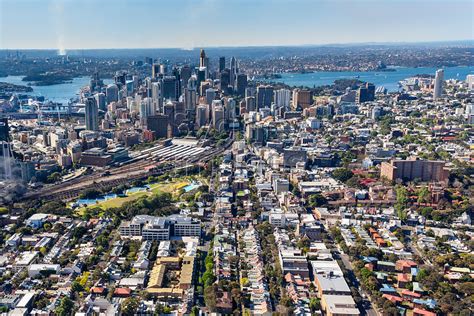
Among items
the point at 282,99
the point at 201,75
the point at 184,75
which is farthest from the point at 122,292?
the point at 201,75

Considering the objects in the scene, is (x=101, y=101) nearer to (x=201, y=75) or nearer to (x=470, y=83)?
(x=201, y=75)

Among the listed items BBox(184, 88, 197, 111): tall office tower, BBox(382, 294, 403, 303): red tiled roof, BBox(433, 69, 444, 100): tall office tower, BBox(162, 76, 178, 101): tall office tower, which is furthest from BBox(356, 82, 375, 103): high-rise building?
BBox(382, 294, 403, 303): red tiled roof

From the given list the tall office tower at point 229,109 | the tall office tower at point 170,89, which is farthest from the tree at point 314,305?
the tall office tower at point 170,89

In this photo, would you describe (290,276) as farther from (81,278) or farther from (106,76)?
(106,76)

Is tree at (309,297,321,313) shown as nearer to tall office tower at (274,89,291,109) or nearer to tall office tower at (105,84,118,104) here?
tall office tower at (274,89,291,109)

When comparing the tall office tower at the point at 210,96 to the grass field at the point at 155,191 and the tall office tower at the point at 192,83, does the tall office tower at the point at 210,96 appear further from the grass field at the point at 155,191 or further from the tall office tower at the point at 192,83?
the grass field at the point at 155,191

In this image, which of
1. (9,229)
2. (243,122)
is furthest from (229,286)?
(243,122)
